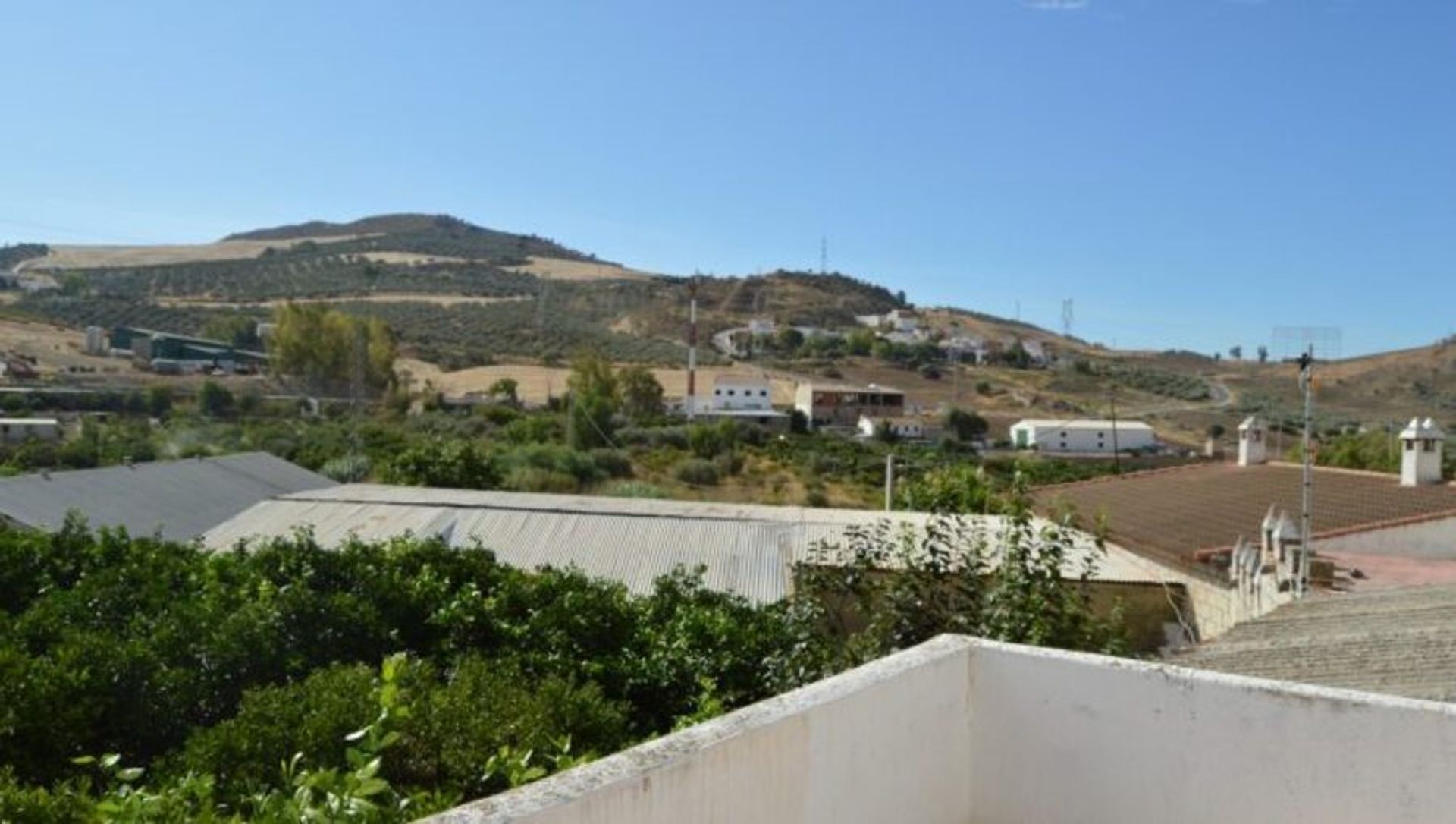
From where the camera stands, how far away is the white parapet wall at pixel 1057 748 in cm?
271

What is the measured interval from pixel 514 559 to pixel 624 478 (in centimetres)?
2039

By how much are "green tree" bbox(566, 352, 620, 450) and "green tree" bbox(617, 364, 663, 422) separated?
69 centimetres

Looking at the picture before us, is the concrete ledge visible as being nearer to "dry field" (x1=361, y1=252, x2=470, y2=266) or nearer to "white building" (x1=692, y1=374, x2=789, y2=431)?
"white building" (x1=692, y1=374, x2=789, y2=431)

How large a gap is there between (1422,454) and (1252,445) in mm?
5972

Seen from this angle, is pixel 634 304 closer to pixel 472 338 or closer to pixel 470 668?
pixel 472 338

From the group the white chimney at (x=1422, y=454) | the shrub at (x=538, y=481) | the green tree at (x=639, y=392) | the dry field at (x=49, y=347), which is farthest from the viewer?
the green tree at (x=639, y=392)

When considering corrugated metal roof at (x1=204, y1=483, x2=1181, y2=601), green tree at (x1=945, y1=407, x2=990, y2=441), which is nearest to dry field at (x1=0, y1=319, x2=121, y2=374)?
corrugated metal roof at (x1=204, y1=483, x2=1181, y2=601)

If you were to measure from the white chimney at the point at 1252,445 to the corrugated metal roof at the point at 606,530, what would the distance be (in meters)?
8.79

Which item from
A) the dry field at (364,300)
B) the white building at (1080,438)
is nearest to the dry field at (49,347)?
the dry field at (364,300)

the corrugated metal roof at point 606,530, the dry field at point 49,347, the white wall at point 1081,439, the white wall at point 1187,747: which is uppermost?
the dry field at point 49,347

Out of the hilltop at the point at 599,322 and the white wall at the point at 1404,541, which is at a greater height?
the hilltop at the point at 599,322

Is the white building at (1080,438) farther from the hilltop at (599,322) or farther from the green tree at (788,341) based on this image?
the green tree at (788,341)

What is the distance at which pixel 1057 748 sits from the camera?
321cm

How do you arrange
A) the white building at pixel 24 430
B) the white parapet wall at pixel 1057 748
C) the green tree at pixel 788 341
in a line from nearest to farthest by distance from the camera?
the white parapet wall at pixel 1057 748, the white building at pixel 24 430, the green tree at pixel 788 341
